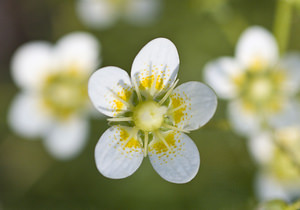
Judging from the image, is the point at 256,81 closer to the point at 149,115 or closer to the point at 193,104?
the point at 193,104

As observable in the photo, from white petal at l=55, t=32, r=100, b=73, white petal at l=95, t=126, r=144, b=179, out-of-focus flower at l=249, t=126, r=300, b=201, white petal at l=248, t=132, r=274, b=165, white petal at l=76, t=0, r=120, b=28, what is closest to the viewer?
white petal at l=95, t=126, r=144, b=179

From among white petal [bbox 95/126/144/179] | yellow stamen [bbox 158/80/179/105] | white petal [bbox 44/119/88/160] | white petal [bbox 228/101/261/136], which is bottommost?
white petal [bbox 44/119/88/160]

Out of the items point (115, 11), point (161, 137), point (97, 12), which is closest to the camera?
point (161, 137)

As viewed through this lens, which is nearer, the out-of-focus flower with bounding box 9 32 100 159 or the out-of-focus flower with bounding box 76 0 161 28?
the out-of-focus flower with bounding box 9 32 100 159

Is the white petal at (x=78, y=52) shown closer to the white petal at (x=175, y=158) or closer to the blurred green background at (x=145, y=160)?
the blurred green background at (x=145, y=160)

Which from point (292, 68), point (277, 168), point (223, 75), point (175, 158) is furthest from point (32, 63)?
point (277, 168)

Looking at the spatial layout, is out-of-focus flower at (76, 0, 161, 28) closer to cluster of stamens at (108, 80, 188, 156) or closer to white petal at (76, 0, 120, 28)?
white petal at (76, 0, 120, 28)

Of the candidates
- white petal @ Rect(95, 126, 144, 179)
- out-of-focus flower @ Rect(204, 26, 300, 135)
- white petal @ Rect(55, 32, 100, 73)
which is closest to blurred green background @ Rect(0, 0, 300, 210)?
white petal @ Rect(55, 32, 100, 73)
